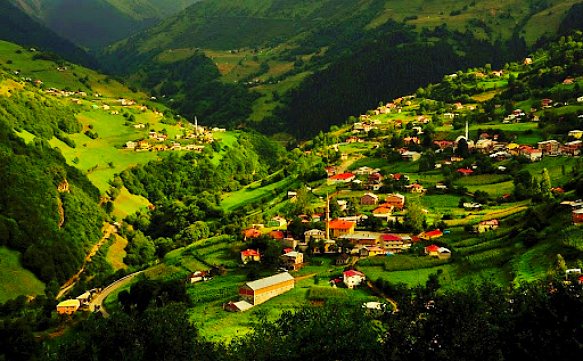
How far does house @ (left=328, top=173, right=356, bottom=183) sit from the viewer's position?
75.6m

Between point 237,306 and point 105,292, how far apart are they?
17873 millimetres

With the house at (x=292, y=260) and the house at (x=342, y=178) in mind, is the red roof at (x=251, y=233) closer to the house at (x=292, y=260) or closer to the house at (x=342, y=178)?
the house at (x=292, y=260)

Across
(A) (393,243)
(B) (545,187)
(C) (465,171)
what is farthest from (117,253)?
(B) (545,187)

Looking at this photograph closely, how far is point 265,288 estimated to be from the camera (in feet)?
142

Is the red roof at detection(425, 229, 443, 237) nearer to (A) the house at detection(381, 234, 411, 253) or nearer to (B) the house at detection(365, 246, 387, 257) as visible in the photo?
(A) the house at detection(381, 234, 411, 253)

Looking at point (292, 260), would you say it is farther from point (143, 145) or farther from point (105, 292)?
point (143, 145)

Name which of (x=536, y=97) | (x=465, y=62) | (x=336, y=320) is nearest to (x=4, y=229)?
(x=336, y=320)

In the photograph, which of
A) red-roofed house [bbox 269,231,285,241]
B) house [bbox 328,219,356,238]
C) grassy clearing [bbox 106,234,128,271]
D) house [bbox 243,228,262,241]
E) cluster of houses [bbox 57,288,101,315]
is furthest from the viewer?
grassy clearing [bbox 106,234,128,271]

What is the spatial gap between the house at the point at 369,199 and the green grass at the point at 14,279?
30111 mm

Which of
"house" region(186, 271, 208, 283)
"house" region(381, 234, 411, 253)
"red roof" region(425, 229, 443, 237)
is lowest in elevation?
"house" region(186, 271, 208, 283)

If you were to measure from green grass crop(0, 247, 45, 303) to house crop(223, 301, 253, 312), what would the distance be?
21768 millimetres

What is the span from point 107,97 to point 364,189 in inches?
3419

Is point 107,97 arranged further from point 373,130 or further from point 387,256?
point 387,256

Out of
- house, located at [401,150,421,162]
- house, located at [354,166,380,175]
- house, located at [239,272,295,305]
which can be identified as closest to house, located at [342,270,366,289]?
house, located at [239,272,295,305]
